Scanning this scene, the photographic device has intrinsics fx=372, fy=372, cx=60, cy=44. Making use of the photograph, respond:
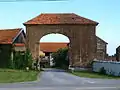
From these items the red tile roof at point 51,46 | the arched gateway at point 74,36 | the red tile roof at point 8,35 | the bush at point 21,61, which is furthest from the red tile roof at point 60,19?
the red tile roof at point 51,46

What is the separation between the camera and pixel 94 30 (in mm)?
62562

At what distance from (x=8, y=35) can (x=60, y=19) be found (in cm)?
939

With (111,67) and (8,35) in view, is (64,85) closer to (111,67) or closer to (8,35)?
(111,67)

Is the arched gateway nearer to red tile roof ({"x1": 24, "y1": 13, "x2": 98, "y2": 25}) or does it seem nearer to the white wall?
red tile roof ({"x1": 24, "y1": 13, "x2": 98, "y2": 25})

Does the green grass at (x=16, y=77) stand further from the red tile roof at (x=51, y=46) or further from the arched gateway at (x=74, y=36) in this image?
the red tile roof at (x=51, y=46)

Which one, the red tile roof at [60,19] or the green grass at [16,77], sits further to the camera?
the red tile roof at [60,19]

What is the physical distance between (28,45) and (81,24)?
9636 mm

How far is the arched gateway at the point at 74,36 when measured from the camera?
2453 inches

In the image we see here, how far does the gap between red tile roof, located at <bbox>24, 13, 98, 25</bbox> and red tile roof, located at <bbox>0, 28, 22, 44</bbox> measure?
331cm

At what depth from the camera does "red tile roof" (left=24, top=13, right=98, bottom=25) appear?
63.1 meters

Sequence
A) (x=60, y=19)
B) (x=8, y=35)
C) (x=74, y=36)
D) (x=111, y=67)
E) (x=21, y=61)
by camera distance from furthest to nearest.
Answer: (x=60, y=19) → (x=8, y=35) → (x=74, y=36) → (x=21, y=61) → (x=111, y=67)

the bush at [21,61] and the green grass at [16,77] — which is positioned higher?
the bush at [21,61]

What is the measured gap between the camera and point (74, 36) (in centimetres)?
6241

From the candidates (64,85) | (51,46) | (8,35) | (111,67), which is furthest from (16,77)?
(51,46)
